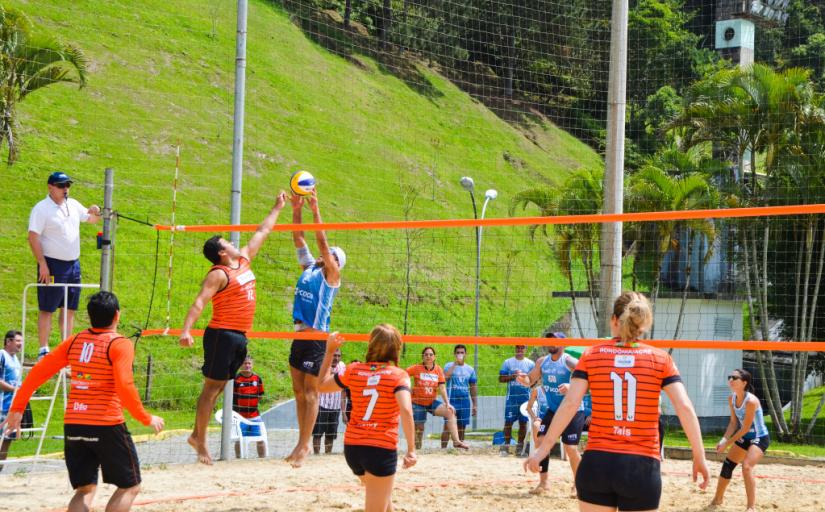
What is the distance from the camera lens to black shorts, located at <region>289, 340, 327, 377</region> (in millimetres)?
7137

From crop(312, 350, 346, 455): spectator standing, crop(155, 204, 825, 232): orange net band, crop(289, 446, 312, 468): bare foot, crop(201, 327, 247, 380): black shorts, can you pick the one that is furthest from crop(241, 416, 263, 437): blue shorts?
crop(201, 327, 247, 380): black shorts

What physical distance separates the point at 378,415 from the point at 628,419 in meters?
1.60

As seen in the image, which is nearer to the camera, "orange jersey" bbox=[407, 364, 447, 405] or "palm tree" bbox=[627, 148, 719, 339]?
"orange jersey" bbox=[407, 364, 447, 405]

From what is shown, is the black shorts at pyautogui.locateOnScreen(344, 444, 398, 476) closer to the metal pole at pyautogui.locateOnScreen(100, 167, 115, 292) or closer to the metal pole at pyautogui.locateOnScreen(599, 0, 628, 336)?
the metal pole at pyautogui.locateOnScreen(100, 167, 115, 292)

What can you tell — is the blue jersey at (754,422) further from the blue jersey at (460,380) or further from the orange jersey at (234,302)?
the blue jersey at (460,380)

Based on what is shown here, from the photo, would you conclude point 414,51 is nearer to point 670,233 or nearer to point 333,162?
point 670,233

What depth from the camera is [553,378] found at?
883 cm

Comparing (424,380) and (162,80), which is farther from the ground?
(162,80)

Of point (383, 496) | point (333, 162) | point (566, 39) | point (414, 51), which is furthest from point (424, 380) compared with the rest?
point (333, 162)

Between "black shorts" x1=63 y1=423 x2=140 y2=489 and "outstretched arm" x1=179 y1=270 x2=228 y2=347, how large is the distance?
4.16 ft

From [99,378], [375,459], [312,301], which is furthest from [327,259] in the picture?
[99,378]

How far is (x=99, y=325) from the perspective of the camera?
17.5 ft

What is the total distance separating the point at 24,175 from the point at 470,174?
1279 centimetres

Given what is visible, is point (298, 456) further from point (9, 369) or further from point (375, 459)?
point (9, 369)
